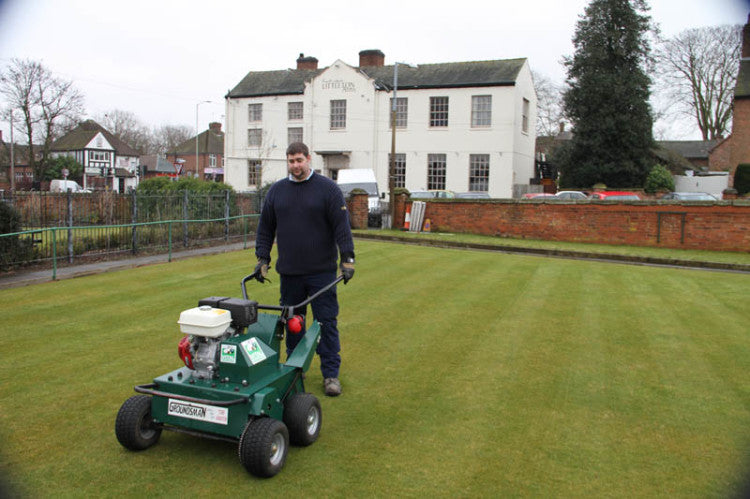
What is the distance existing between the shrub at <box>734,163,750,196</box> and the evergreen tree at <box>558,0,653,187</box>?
5041 millimetres

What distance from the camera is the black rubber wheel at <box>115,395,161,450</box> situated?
3.66 m

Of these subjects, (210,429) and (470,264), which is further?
(470,264)

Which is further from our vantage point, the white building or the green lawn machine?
the white building

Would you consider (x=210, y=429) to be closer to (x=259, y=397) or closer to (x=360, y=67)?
(x=259, y=397)

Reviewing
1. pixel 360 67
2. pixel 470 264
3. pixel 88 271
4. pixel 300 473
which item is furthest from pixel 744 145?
pixel 300 473

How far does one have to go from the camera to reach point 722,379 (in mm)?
5457

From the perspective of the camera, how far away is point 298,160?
448cm

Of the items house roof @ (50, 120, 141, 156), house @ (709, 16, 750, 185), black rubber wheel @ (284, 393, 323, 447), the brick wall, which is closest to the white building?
the brick wall

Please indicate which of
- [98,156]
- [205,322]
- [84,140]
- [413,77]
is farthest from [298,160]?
[84,140]

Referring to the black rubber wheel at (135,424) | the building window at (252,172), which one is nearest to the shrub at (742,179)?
the building window at (252,172)

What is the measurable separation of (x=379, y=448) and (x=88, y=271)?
8690 mm

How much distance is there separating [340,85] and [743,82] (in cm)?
2626

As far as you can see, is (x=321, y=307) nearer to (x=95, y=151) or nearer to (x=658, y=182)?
(x=658, y=182)

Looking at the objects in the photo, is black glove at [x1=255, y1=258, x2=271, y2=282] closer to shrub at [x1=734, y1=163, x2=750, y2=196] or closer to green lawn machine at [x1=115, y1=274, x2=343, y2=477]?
green lawn machine at [x1=115, y1=274, x2=343, y2=477]
